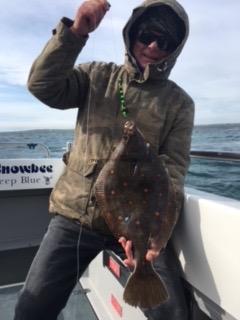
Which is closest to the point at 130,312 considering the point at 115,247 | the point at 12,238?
the point at 115,247

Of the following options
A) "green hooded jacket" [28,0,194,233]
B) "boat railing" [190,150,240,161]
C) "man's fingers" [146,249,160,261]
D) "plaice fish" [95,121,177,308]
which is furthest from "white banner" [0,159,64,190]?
"man's fingers" [146,249,160,261]

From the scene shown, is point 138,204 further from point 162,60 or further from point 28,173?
point 28,173

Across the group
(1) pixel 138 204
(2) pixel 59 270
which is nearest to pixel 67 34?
(1) pixel 138 204

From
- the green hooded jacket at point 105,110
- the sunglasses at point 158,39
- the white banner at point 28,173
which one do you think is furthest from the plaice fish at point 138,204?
the white banner at point 28,173

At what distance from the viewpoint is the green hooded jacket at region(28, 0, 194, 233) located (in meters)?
2.60

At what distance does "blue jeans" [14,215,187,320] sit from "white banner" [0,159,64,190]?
1838 millimetres

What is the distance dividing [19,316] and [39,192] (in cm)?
227

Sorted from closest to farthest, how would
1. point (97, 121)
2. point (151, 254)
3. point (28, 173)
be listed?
point (151, 254) < point (97, 121) < point (28, 173)

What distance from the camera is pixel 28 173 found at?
14.8 ft

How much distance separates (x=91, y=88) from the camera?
281 cm

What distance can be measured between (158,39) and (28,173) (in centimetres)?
233

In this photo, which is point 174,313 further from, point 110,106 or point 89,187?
point 110,106

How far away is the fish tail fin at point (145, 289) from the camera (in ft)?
7.56

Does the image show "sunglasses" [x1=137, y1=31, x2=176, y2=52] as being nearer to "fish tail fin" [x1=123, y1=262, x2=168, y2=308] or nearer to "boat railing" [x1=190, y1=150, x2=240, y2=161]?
"boat railing" [x1=190, y1=150, x2=240, y2=161]
